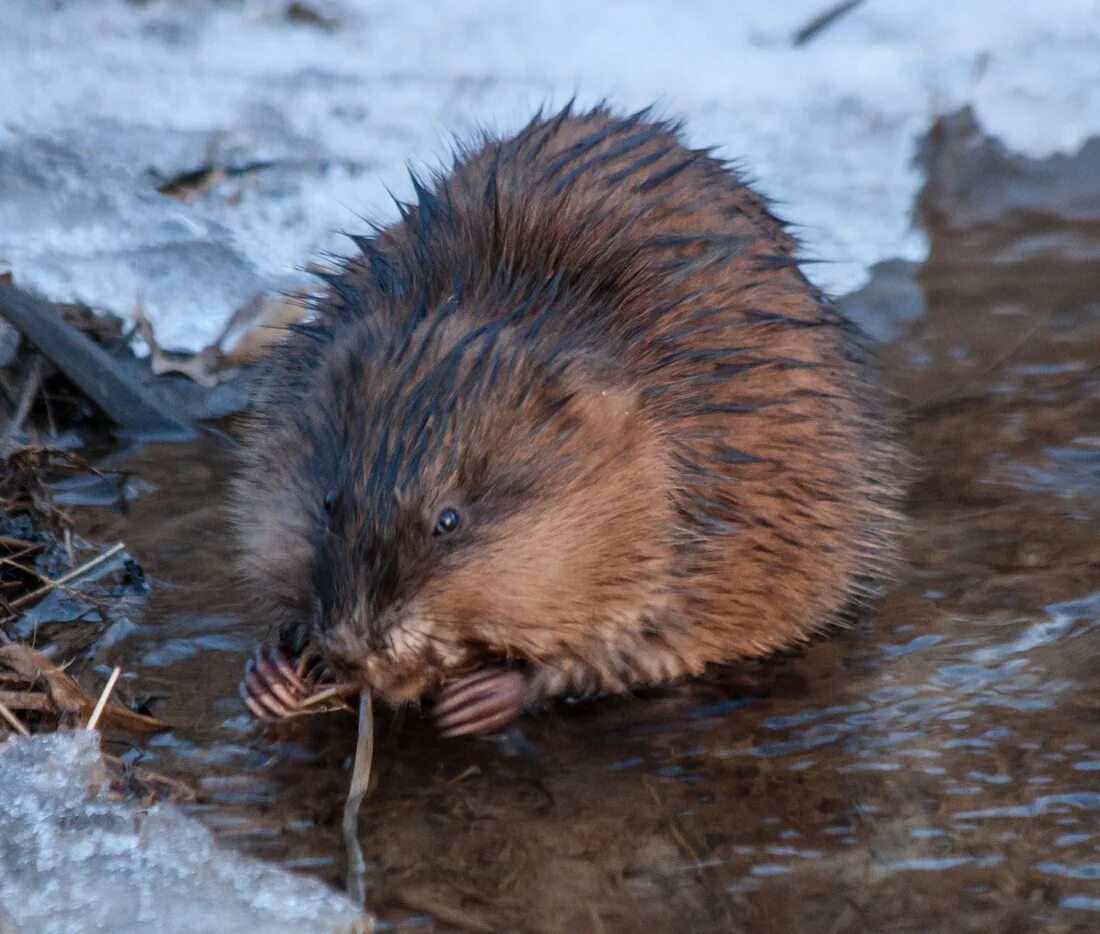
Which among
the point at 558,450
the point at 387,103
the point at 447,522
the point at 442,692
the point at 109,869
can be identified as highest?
the point at 387,103

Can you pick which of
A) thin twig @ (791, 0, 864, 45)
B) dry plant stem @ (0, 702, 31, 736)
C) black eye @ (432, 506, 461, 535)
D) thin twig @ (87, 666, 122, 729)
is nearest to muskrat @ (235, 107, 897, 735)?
black eye @ (432, 506, 461, 535)

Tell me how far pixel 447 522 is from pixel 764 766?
72 cm

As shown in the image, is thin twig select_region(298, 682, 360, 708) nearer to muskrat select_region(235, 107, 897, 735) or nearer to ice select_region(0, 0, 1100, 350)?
muskrat select_region(235, 107, 897, 735)

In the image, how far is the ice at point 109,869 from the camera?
2.33 metres

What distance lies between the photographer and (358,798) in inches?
108

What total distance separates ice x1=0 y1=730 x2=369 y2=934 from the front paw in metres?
0.50

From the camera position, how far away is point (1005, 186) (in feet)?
19.7

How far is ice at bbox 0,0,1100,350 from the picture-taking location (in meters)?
5.16

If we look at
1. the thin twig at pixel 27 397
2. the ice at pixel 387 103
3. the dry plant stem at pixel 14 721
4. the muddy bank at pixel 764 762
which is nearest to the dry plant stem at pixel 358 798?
the muddy bank at pixel 764 762

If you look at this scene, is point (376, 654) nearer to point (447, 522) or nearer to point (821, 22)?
point (447, 522)

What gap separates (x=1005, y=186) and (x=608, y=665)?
3.66 metres

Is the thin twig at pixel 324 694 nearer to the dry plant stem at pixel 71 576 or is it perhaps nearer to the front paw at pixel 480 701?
the front paw at pixel 480 701

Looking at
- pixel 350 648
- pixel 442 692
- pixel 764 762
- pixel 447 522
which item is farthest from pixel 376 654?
pixel 764 762

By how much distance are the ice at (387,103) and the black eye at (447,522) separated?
231 cm
